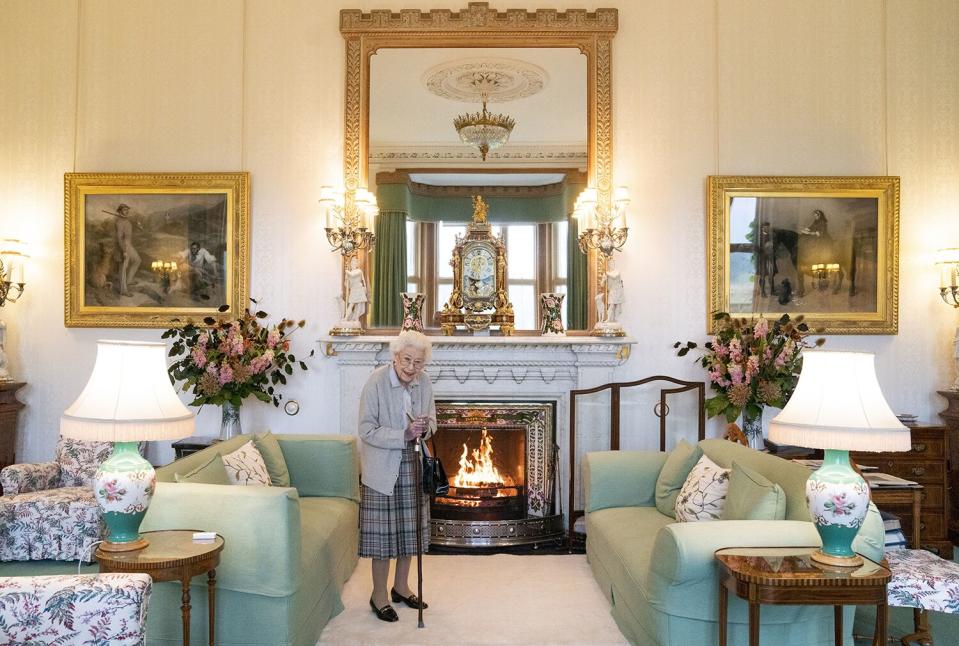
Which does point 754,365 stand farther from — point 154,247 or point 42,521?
point 42,521

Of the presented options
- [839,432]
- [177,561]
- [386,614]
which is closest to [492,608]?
[386,614]

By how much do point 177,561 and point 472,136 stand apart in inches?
163

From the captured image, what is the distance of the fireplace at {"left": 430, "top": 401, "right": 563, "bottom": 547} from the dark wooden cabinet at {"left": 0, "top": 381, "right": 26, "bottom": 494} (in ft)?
10.5

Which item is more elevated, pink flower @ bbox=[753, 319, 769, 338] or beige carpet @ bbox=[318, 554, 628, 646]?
pink flower @ bbox=[753, 319, 769, 338]

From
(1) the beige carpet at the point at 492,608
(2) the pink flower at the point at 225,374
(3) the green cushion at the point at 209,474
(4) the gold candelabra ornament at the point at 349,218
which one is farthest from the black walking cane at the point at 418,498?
(4) the gold candelabra ornament at the point at 349,218

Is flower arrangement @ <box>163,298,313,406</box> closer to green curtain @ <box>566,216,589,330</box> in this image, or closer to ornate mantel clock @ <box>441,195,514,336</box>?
ornate mantel clock @ <box>441,195,514,336</box>

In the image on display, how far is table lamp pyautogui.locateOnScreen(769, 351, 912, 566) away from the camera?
2.84 meters

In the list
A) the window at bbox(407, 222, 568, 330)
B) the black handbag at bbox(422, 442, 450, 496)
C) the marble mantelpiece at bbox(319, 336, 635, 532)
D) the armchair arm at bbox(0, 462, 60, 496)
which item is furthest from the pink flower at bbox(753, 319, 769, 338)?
the armchair arm at bbox(0, 462, 60, 496)

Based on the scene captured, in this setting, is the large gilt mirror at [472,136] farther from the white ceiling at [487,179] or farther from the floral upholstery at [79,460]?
the floral upholstery at [79,460]

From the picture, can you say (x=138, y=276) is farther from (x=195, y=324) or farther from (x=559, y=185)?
(x=559, y=185)

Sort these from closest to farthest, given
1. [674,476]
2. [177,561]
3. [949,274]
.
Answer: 1. [177,561]
2. [674,476]
3. [949,274]

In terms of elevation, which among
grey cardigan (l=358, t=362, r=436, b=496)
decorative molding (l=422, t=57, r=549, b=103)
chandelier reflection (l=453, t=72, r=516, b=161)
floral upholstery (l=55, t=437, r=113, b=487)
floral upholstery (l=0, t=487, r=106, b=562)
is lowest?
floral upholstery (l=0, t=487, r=106, b=562)

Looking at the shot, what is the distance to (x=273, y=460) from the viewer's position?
14.9ft

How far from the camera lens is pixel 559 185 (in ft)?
19.8
